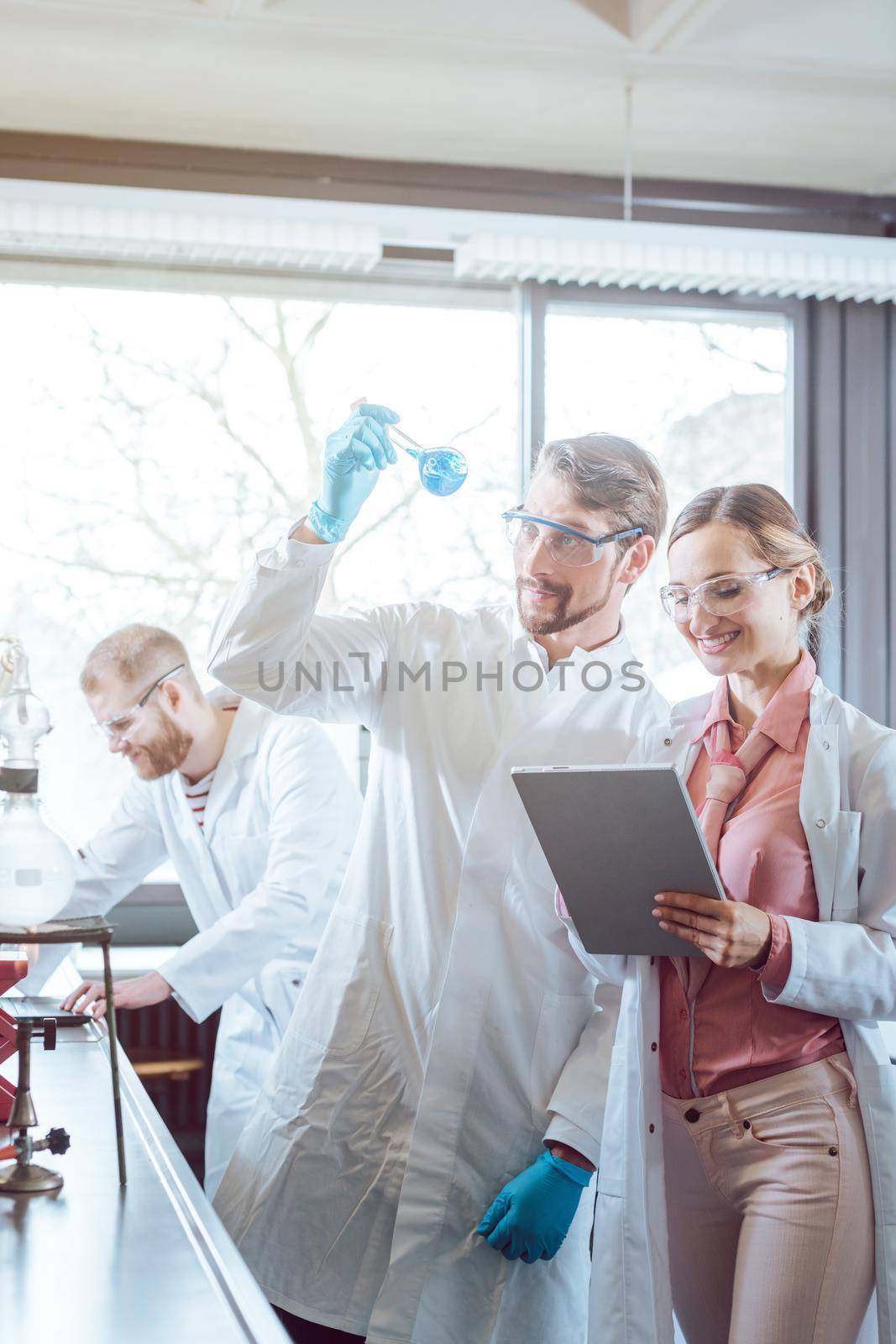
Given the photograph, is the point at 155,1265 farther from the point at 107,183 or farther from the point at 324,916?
the point at 107,183

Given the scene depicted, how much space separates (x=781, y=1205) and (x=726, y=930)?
314 mm

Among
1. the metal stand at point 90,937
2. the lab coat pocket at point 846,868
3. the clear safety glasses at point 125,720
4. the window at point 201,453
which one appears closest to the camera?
the metal stand at point 90,937

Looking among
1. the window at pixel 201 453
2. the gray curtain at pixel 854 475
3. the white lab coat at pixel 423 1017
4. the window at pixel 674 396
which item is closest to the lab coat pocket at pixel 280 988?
the white lab coat at pixel 423 1017

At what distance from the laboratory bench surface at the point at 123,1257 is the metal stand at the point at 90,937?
0.16ft

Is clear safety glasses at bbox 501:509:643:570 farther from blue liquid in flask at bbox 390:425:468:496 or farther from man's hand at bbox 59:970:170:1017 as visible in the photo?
man's hand at bbox 59:970:170:1017

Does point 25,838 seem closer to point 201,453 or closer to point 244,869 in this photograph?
point 244,869

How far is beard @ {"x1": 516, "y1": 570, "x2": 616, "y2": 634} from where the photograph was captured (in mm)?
1826

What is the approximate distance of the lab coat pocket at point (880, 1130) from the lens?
1.46 metres

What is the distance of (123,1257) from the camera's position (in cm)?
108

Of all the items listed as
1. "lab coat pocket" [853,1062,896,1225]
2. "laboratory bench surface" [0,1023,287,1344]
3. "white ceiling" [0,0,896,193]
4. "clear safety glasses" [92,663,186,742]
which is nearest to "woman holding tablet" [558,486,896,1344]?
"lab coat pocket" [853,1062,896,1225]

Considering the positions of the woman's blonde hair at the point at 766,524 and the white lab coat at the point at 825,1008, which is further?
the woman's blonde hair at the point at 766,524

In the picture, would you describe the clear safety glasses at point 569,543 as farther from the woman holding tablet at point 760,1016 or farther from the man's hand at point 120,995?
the man's hand at point 120,995

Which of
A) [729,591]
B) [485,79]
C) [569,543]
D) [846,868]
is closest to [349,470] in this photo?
[569,543]

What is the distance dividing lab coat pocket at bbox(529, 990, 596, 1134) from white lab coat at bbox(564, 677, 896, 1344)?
0.08 meters
